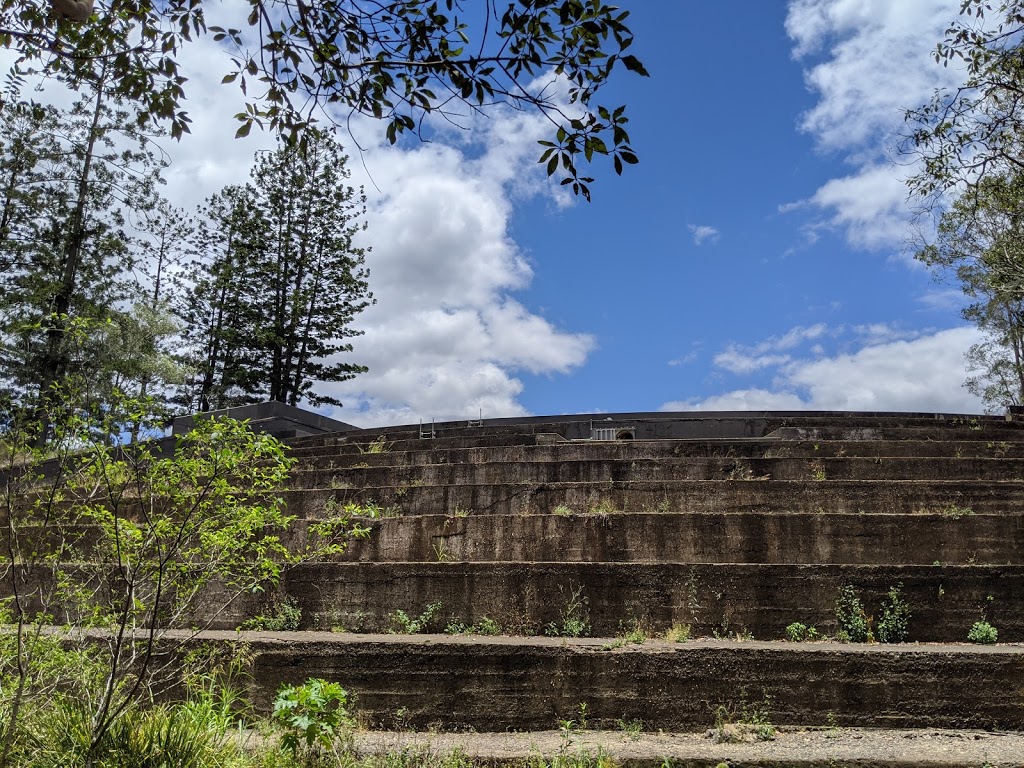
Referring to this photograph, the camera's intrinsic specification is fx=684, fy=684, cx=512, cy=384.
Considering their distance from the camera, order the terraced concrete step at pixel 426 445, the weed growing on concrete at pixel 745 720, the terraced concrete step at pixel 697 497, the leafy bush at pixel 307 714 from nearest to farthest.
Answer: the leafy bush at pixel 307 714, the weed growing on concrete at pixel 745 720, the terraced concrete step at pixel 697 497, the terraced concrete step at pixel 426 445

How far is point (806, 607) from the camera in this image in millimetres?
5578

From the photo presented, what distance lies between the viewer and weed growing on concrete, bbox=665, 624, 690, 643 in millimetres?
5496

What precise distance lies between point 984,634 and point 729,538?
6.54 ft

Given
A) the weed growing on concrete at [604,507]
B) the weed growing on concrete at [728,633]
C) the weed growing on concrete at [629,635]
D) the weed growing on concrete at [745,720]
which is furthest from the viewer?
the weed growing on concrete at [604,507]

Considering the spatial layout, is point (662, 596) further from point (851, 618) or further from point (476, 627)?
point (476, 627)

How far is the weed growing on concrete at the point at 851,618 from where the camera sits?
5434mm

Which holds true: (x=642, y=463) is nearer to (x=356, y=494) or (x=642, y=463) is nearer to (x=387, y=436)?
(x=356, y=494)

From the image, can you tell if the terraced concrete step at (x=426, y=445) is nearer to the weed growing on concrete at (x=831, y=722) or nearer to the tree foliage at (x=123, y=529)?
the tree foliage at (x=123, y=529)

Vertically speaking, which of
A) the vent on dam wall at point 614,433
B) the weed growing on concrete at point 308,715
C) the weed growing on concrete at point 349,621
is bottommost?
the weed growing on concrete at point 308,715

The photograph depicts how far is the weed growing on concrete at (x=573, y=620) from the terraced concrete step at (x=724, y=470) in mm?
1998

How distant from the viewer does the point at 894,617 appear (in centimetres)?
544

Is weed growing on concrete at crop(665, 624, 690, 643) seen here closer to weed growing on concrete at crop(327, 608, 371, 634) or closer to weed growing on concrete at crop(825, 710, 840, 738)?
weed growing on concrete at crop(825, 710, 840, 738)

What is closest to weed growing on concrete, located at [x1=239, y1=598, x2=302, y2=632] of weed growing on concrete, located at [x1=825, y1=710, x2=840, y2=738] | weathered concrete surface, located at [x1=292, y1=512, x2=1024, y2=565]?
weathered concrete surface, located at [x1=292, y1=512, x2=1024, y2=565]

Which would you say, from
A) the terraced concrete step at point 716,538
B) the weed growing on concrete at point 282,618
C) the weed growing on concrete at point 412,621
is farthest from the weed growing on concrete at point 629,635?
the weed growing on concrete at point 282,618
